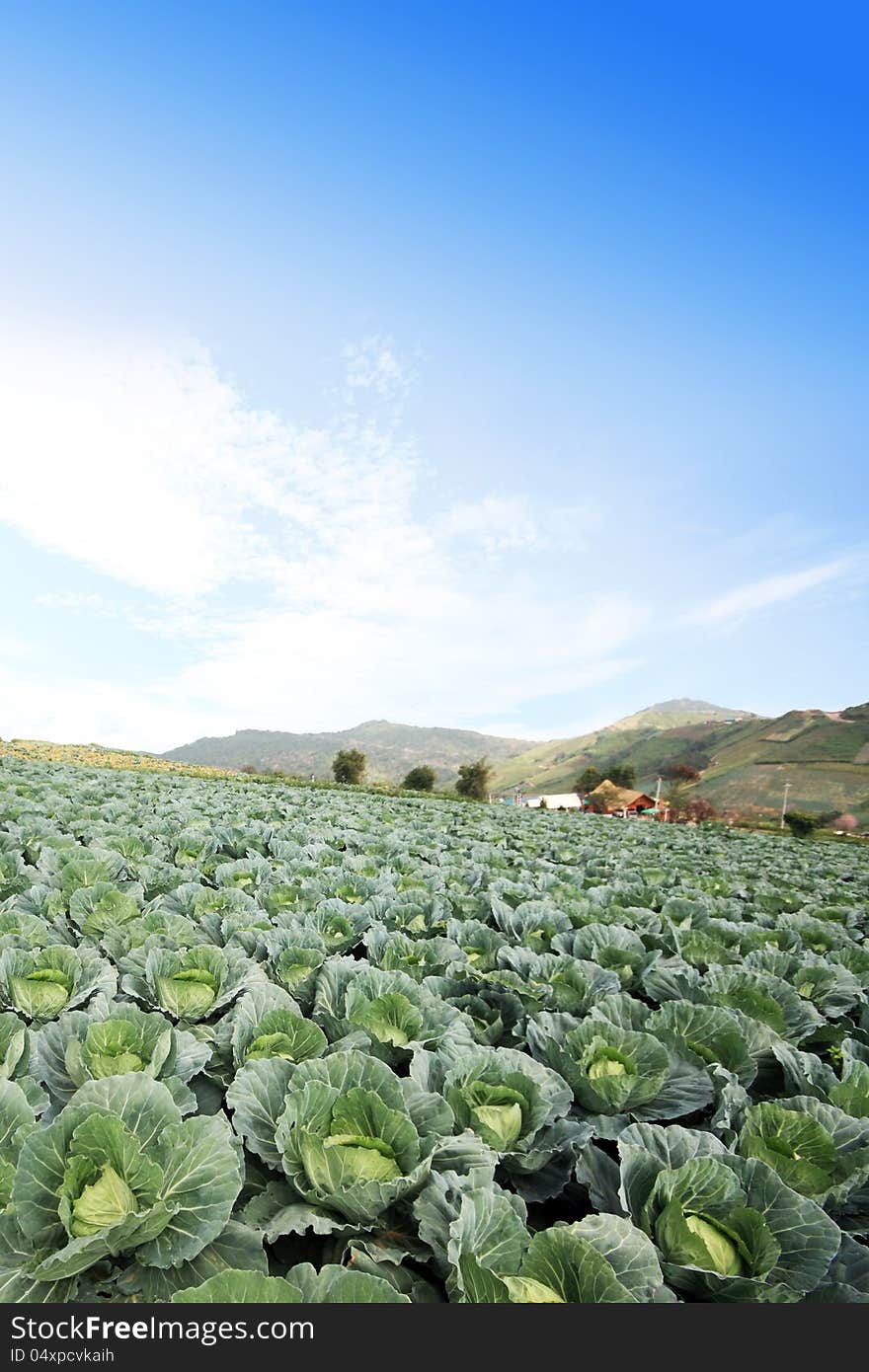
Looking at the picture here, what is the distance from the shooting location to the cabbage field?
162 cm

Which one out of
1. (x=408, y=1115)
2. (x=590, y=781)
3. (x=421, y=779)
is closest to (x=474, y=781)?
(x=421, y=779)

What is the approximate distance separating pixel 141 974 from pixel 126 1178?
5.26ft

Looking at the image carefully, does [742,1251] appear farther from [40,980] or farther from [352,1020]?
[40,980]

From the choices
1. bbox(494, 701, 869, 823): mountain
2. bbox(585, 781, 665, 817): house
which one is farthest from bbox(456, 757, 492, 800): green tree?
bbox(494, 701, 869, 823): mountain

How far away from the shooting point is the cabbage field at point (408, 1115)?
1.62 meters

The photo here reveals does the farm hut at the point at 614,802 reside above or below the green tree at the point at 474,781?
Answer: below

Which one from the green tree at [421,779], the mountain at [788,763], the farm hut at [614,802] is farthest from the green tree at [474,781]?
the mountain at [788,763]

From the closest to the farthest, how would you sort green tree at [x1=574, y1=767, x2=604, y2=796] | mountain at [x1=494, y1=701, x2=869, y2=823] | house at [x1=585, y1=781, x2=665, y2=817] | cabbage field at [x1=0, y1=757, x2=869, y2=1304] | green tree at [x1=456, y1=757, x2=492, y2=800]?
cabbage field at [x1=0, y1=757, x2=869, y2=1304]
green tree at [x1=456, y1=757, x2=492, y2=800]
house at [x1=585, y1=781, x2=665, y2=817]
green tree at [x1=574, y1=767, x2=604, y2=796]
mountain at [x1=494, y1=701, x2=869, y2=823]

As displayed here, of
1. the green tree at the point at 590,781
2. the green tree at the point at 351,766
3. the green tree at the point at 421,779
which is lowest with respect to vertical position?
the green tree at the point at 590,781

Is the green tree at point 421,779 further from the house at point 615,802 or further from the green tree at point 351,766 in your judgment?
the house at point 615,802

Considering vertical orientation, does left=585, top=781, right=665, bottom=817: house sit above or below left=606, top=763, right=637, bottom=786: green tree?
below

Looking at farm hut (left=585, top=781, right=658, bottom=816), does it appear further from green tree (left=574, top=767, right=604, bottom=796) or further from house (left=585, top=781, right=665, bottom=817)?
green tree (left=574, top=767, right=604, bottom=796)

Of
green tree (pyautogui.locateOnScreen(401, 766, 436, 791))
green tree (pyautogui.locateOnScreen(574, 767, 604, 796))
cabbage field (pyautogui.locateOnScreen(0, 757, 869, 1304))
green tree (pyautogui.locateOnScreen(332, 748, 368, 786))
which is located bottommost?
green tree (pyautogui.locateOnScreen(574, 767, 604, 796))

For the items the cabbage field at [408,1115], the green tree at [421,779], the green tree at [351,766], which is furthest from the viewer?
the green tree at [421,779]
